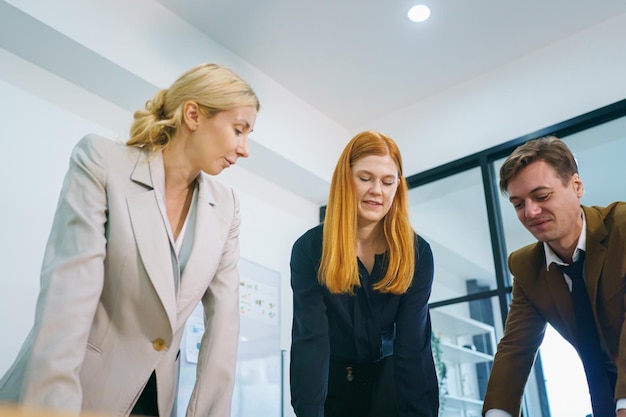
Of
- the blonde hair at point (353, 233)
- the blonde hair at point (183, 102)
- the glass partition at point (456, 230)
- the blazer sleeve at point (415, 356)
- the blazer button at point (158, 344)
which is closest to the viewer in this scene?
the blazer button at point (158, 344)

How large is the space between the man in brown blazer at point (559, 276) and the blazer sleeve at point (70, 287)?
1246 mm

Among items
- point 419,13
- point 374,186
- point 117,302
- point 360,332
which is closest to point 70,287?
point 117,302

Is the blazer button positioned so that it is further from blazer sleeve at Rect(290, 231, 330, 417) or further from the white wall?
the white wall

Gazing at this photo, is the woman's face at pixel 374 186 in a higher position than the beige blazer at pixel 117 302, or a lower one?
higher

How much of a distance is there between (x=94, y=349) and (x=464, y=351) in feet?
8.93

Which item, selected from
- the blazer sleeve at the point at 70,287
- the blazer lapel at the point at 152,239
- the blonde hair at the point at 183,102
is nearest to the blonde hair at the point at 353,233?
the blonde hair at the point at 183,102

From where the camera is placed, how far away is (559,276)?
181 cm

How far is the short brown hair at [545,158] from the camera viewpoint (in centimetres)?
187

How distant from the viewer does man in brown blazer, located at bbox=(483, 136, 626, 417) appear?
66.7 inches

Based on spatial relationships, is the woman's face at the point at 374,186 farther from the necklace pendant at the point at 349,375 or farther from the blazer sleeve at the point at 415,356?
the necklace pendant at the point at 349,375

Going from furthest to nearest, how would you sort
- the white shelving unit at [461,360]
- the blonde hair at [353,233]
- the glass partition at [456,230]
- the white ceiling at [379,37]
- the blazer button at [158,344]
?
1. the glass partition at [456,230]
2. the white shelving unit at [461,360]
3. the white ceiling at [379,37]
4. the blonde hair at [353,233]
5. the blazer button at [158,344]

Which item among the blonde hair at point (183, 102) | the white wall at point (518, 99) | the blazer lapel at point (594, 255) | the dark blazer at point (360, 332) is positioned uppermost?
the white wall at point (518, 99)

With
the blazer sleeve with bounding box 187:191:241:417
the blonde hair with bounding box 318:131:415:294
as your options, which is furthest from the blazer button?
the blonde hair with bounding box 318:131:415:294

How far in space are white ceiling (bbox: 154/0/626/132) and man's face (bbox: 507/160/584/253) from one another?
178 cm
